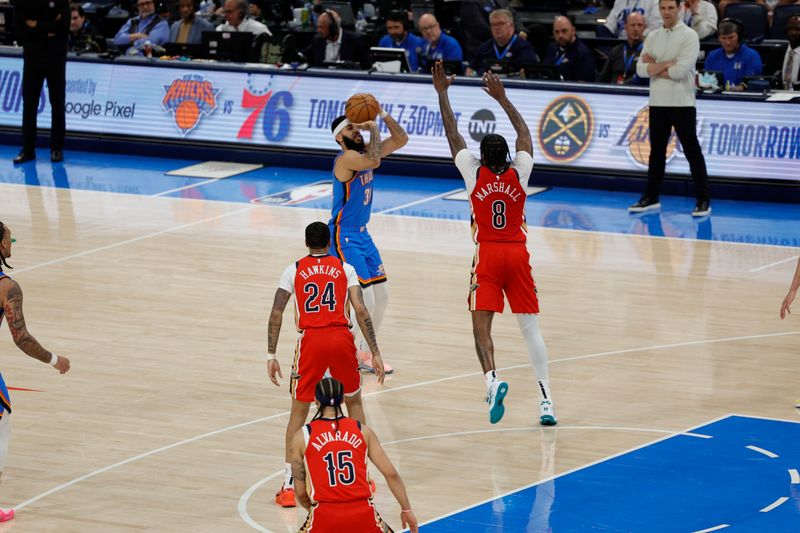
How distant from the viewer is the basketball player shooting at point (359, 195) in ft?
35.0

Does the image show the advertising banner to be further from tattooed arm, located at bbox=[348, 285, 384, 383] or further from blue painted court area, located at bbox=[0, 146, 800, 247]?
tattooed arm, located at bbox=[348, 285, 384, 383]

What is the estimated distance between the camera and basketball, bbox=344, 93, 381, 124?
33.8 ft

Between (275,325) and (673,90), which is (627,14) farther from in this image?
(275,325)

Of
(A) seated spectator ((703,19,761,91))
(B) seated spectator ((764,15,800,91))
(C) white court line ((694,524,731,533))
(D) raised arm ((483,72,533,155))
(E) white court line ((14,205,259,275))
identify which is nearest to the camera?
(C) white court line ((694,524,731,533))

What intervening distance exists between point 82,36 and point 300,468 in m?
18.3

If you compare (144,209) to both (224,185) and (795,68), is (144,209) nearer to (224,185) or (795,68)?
(224,185)

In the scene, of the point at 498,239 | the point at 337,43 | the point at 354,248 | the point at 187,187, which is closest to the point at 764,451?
the point at 498,239

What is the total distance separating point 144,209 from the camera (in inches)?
734

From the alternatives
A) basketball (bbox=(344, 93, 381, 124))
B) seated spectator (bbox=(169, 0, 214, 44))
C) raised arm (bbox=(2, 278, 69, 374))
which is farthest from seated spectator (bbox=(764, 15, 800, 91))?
raised arm (bbox=(2, 278, 69, 374))

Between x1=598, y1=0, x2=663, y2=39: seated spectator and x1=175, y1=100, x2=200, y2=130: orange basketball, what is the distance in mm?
6778

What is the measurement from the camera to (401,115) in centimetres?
2056

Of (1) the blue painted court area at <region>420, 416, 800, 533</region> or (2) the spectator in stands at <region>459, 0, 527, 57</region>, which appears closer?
(1) the blue painted court area at <region>420, 416, 800, 533</region>

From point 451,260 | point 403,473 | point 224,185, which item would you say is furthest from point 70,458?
point 224,185

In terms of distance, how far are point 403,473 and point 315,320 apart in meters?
1.61
